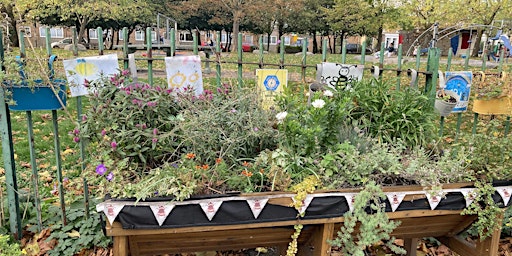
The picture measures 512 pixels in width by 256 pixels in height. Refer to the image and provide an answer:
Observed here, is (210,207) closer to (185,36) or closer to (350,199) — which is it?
(350,199)

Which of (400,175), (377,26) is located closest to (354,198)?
(400,175)

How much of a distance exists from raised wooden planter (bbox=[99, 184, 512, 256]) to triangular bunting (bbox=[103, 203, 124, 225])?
1.1 inches

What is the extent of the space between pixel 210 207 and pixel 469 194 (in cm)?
133

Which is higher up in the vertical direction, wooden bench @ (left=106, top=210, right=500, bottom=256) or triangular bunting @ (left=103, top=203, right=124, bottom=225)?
triangular bunting @ (left=103, top=203, right=124, bottom=225)

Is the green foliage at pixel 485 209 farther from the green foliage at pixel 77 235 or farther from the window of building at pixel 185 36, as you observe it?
the window of building at pixel 185 36

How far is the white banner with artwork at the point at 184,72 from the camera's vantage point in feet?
8.30

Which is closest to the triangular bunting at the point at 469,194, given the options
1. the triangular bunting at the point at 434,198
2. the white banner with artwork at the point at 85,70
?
the triangular bunting at the point at 434,198

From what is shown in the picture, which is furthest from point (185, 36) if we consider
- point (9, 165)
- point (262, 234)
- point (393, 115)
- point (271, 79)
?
point (262, 234)

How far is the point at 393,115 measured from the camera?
2.44 m

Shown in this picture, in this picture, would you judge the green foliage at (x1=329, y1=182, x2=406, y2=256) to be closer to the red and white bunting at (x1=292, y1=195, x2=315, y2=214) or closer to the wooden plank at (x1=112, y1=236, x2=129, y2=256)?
the red and white bunting at (x1=292, y1=195, x2=315, y2=214)

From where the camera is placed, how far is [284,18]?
29.8 meters

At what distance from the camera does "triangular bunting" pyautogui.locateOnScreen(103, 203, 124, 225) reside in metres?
1.70

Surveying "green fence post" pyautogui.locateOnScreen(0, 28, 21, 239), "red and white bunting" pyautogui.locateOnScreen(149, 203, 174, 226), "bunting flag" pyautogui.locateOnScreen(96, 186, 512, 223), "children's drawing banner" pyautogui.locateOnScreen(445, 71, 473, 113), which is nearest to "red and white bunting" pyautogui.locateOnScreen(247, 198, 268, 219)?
"bunting flag" pyautogui.locateOnScreen(96, 186, 512, 223)

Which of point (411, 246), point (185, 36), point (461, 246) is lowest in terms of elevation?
point (411, 246)
